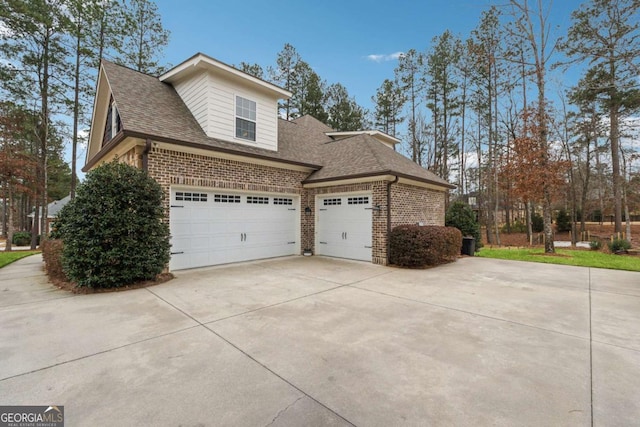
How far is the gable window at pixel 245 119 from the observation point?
9.24 meters

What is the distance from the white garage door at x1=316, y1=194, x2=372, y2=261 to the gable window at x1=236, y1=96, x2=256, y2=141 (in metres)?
3.39

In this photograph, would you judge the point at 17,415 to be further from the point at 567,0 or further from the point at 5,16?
the point at 5,16

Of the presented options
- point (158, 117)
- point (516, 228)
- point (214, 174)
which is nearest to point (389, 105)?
point (516, 228)

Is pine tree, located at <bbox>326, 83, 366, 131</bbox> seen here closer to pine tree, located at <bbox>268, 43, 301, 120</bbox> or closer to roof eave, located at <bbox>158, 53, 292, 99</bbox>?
pine tree, located at <bbox>268, 43, 301, 120</bbox>

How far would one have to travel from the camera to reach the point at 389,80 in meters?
21.7

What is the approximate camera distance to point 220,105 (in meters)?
8.76

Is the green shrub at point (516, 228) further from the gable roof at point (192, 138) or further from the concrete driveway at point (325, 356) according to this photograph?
the concrete driveway at point (325, 356)

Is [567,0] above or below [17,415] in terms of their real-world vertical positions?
above

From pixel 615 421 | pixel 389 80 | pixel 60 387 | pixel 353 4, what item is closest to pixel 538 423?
pixel 615 421

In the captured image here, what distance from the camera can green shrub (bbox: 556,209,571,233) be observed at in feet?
83.2

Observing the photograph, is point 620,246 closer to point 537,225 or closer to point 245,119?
point 537,225

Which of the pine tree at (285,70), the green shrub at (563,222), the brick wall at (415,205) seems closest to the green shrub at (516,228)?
the green shrub at (563,222)

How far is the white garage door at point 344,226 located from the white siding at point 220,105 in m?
3.04

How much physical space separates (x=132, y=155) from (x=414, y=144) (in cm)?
1955
